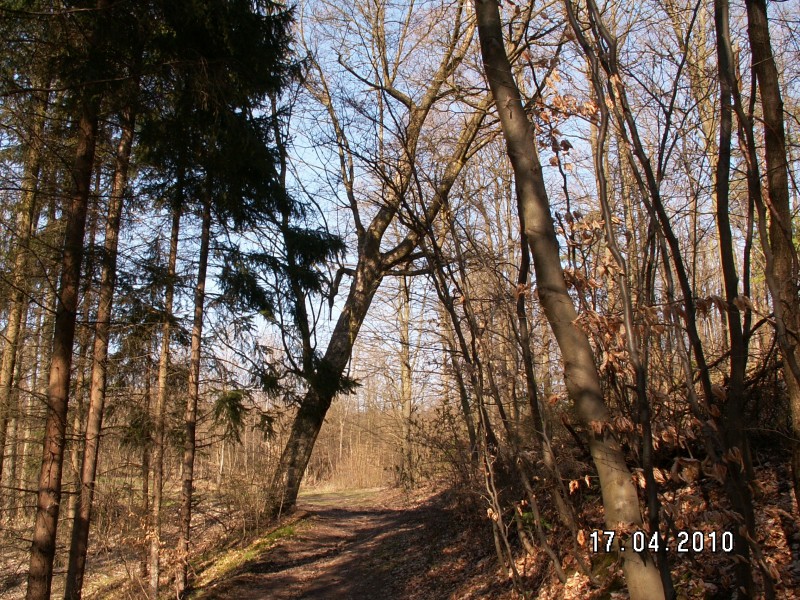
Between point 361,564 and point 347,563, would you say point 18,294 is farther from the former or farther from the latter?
point 361,564

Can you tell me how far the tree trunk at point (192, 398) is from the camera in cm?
893

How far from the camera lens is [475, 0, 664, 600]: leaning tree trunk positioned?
2654mm

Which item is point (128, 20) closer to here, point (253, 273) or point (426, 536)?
point (253, 273)

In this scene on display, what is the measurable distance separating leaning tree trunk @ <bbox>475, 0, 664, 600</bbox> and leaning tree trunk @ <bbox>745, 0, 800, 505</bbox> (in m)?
1.10

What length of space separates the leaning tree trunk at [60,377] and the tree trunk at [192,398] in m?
2.52

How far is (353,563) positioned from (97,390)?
5074 millimetres

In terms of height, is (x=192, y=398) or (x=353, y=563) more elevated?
(x=192, y=398)

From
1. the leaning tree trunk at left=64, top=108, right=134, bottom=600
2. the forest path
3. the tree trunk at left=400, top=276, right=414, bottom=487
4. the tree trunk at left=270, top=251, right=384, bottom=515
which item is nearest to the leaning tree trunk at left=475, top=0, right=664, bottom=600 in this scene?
the forest path

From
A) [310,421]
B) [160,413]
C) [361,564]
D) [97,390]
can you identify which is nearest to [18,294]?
[97,390]

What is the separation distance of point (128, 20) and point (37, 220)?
8379 mm

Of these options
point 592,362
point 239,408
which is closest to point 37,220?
point 239,408

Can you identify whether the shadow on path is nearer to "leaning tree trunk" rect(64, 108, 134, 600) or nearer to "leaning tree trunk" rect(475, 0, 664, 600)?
"leaning tree trunk" rect(64, 108, 134, 600)

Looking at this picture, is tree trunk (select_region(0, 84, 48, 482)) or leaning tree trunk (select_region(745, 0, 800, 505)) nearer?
leaning tree trunk (select_region(745, 0, 800, 505))

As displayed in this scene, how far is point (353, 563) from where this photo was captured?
10.3 m
